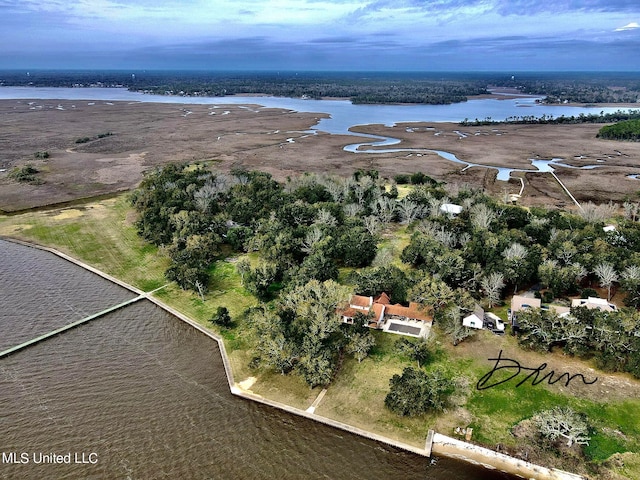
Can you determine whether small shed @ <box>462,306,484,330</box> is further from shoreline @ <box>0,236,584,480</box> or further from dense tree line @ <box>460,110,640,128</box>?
dense tree line @ <box>460,110,640,128</box>

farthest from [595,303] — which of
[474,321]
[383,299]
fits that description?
[383,299]

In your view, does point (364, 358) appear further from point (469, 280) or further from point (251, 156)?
point (251, 156)

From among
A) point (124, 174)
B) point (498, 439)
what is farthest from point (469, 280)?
point (124, 174)

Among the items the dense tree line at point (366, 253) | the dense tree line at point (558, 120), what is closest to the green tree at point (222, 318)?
the dense tree line at point (366, 253)

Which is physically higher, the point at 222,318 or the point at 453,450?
the point at 222,318

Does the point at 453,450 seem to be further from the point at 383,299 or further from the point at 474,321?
the point at 383,299

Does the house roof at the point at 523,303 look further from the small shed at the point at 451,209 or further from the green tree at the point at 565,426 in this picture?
the small shed at the point at 451,209

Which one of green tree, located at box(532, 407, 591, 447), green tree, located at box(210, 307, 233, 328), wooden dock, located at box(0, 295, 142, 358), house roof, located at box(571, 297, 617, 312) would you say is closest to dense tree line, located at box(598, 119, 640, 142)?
house roof, located at box(571, 297, 617, 312)

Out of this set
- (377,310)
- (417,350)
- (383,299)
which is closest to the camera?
(417,350)

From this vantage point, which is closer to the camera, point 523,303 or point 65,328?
point 65,328
